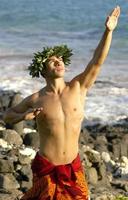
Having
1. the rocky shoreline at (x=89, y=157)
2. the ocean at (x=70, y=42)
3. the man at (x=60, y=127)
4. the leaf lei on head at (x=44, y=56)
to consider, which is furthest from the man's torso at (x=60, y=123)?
the ocean at (x=70, y=42)

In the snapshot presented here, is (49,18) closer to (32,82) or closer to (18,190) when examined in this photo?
(32,82)

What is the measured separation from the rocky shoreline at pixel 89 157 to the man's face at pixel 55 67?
7.29 ft

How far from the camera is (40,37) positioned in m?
32.6

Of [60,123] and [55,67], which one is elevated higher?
[55,67]

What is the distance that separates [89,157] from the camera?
11.1 meters

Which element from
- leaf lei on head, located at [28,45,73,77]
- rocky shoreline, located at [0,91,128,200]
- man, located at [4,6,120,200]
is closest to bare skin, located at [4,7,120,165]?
man, located at [4,6,120,200]

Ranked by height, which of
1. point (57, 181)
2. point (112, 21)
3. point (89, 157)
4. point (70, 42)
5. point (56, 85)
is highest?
Answer: point (70, 42)

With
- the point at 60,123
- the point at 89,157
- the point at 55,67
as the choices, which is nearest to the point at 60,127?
the point at 60,123

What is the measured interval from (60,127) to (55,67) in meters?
0.55

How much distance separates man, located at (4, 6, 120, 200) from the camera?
638 centimetres

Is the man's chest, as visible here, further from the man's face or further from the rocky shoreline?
the rocky shoreline

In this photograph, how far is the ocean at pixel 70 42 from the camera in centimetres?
1870

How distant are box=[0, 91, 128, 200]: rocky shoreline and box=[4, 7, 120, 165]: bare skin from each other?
1899mm

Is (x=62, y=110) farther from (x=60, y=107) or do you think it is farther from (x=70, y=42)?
(x=70, y=42)
